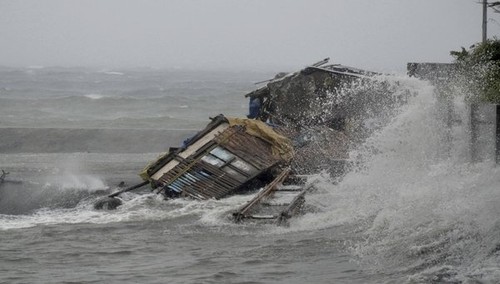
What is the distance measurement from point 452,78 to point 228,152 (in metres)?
5.82

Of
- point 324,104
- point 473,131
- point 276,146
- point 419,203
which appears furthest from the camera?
point 324,104

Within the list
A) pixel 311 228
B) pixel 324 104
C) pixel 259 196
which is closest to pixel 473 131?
pixel 311 228

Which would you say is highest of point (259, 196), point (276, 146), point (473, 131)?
point (473, 131)

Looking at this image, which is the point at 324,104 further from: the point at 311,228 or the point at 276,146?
the point at 311,228

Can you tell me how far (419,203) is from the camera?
45.6 ft

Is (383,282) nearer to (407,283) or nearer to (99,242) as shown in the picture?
(407,283)

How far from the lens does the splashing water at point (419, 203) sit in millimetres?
11039

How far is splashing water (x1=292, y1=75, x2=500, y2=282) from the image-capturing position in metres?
11.0

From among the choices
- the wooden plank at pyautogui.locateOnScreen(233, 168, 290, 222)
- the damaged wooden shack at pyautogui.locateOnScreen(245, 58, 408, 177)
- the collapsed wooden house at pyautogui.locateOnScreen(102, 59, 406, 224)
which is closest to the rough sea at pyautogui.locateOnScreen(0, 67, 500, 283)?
the wooden plank at pyautogui.locateOnScreen(233, 168, 290, 222)

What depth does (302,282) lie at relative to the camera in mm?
10844

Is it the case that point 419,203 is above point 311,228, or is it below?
above

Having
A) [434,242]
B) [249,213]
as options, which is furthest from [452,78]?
[434,242]

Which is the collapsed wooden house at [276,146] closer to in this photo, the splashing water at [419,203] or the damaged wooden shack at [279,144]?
the damaged wooden shack at [279,144]

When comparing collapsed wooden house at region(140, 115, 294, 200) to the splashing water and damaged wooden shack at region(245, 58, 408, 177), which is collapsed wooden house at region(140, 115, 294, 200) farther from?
the splashing water
